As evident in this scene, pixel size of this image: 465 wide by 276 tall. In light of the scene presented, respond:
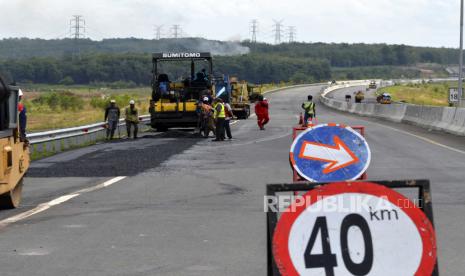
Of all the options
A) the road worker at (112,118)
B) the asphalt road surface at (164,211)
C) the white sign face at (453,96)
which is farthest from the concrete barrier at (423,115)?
the road worker at (112,118)

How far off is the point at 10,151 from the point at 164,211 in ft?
6.96

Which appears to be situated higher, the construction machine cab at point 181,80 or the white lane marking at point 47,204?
the construction machine cab at point 181,80

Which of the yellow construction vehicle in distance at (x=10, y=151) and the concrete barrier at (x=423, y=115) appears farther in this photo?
the concrete barrier at (x=423, y=115)

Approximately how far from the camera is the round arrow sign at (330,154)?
8.75 meters

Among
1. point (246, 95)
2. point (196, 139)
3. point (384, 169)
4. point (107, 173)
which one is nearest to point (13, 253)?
point (107, 173)

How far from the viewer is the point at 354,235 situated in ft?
15.4

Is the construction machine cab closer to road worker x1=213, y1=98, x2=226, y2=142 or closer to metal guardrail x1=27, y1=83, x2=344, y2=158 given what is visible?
metal guardrail x1=27, y1=83, x2=344, y2=158

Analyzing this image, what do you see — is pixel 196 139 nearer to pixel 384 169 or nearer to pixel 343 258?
pixel 384 169

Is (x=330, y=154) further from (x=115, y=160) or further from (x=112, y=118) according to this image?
(x=112, y=118)

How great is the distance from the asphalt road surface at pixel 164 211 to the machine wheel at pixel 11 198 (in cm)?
28

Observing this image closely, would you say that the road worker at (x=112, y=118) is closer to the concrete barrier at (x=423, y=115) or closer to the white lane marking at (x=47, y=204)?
the concrete barrier at (x=423, y=115)

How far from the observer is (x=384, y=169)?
17.6m

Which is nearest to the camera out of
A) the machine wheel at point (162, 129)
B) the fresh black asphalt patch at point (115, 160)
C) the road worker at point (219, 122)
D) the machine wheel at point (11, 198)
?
the machine wheel at point (11, 198)

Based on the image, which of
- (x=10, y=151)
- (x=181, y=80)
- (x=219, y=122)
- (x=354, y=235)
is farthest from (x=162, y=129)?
(x=354, y=235)
